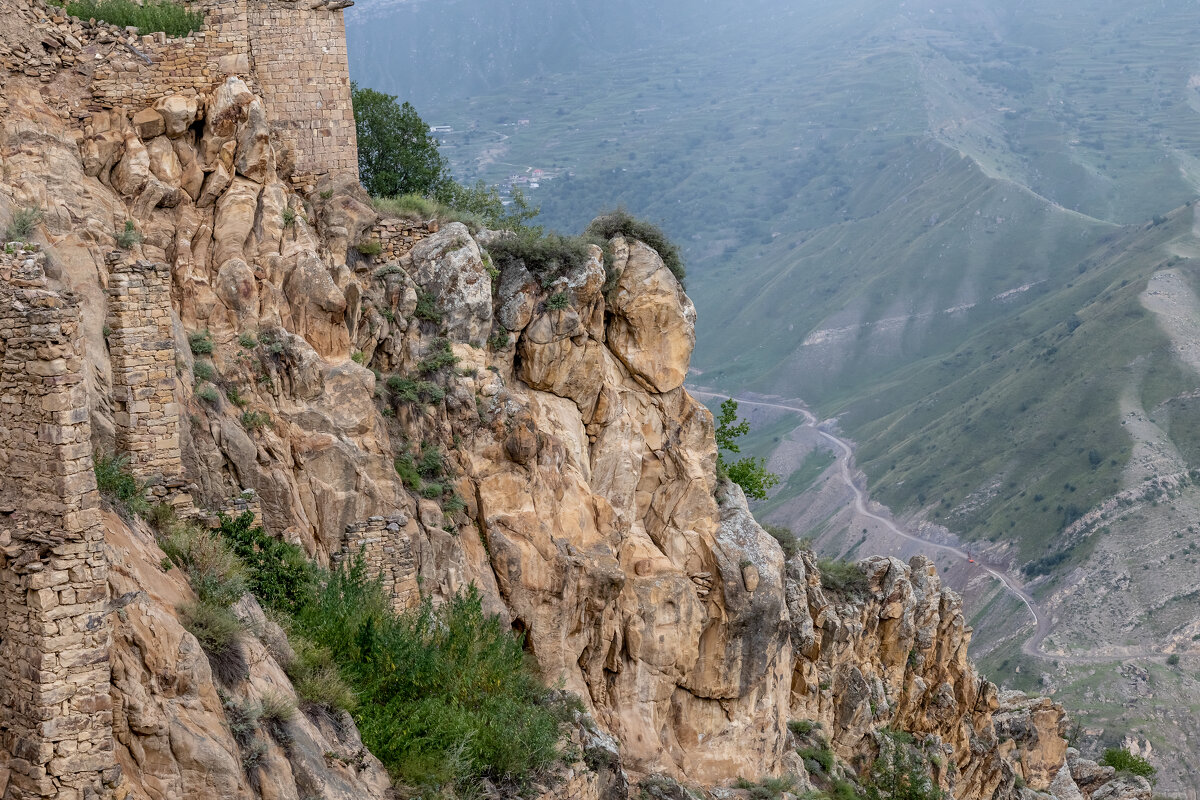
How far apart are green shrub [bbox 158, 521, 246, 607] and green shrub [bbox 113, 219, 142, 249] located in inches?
234

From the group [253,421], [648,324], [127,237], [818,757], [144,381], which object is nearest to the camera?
[144,381]

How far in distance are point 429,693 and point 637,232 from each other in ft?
44.3

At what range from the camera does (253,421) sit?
19.1 metres

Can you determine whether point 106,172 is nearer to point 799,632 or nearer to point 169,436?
point 169,436

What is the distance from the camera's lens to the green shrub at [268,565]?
54.5ft

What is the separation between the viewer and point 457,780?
1609cm

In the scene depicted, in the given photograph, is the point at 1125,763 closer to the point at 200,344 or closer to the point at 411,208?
the point at 411,208

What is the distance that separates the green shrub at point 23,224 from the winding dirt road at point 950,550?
77.8 m

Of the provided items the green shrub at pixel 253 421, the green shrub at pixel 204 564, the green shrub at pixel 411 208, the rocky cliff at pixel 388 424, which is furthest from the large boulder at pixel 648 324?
the green shrub at pixel 204 564

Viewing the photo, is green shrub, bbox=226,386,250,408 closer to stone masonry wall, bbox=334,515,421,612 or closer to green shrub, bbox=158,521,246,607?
stone masonry wall, bbox=334,515,421,612

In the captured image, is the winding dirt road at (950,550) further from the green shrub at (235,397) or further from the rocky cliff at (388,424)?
the green shrub at (235,397)

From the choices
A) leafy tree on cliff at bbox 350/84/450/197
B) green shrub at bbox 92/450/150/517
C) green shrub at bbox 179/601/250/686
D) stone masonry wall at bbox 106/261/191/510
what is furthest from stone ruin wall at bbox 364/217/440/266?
green shrub at bbox 179/601/250/686

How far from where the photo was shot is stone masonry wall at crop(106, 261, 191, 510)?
52.1ft

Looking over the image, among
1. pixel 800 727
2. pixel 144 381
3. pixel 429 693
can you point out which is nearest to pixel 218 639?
pixel 144 381
